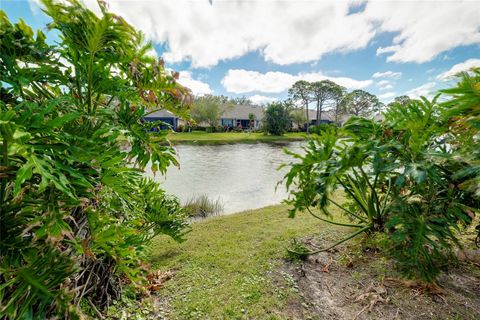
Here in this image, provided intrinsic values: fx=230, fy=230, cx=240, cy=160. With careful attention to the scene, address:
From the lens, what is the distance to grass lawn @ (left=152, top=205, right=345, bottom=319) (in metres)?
1.77

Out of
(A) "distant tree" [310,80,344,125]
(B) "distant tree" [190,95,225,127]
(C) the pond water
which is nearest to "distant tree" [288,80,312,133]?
(A) "distant tree" [310,80,344,125]

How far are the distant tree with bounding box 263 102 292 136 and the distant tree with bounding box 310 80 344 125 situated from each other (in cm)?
1159

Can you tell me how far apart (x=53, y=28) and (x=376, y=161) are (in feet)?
6.93

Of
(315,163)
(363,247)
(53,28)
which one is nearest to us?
(53,28)

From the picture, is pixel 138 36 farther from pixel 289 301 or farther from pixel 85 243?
pixel 289 301

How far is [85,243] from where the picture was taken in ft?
3.66

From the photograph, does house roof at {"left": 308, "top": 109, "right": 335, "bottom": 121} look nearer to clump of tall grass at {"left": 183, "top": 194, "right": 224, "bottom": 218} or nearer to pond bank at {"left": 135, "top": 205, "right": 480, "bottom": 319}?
clump of tall grass at {"left": 183, "top": 194, "right": 224, "bottom": 218}

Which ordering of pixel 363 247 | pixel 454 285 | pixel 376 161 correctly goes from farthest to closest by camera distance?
pixel 363 247 < pixel 454 285 < pixel 376 161

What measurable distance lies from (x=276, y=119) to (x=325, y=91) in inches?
554

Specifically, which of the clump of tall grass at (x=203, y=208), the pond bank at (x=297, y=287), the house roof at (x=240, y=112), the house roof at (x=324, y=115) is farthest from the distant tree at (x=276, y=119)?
the pond bank at (x=297, y=287)

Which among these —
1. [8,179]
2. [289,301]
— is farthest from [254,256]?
[8,179]

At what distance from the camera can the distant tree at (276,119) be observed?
26.5m

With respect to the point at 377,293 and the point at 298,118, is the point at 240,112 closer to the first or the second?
the point at 298,118

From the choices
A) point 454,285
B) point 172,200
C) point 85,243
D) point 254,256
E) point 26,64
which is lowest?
point 254,256
